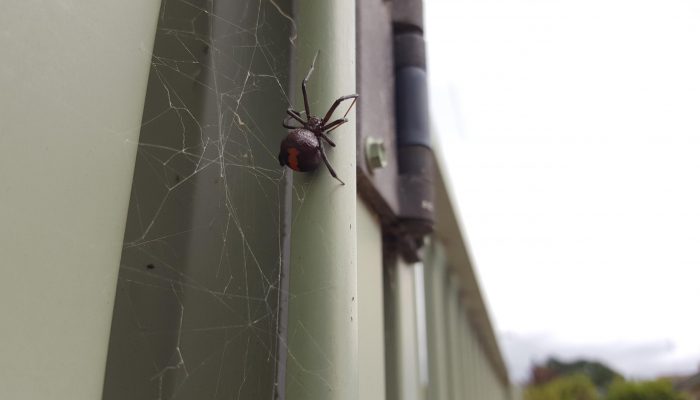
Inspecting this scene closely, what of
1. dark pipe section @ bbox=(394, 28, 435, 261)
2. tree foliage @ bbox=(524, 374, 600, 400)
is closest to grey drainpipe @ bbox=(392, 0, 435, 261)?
dark pipe section @ bbox=(394, 28, 435, 261)

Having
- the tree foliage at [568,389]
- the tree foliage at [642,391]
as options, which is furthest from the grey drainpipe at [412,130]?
the tree foliage at [568,389]

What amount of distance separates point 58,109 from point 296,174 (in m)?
0.23

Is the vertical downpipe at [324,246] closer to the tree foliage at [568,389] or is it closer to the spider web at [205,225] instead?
the spider web at [205,225]

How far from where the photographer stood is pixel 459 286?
4012mm

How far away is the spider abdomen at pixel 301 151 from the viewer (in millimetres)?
513

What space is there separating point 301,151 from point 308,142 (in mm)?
16

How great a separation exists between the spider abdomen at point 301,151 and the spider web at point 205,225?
0.17ft

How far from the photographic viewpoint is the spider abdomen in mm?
513

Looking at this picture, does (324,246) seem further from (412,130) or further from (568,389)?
(568,389)

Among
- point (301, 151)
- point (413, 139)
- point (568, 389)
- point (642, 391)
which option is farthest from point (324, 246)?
point (568, 389)

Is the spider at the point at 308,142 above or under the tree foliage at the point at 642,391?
above

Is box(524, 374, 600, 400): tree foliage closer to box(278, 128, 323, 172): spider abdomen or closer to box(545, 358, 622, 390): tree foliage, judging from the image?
box(545, 358, 622, 390): tree foliage

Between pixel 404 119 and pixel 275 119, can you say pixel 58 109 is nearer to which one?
pixel 275 119

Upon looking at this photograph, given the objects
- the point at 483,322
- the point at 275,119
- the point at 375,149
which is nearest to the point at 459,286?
the point at 483,322
